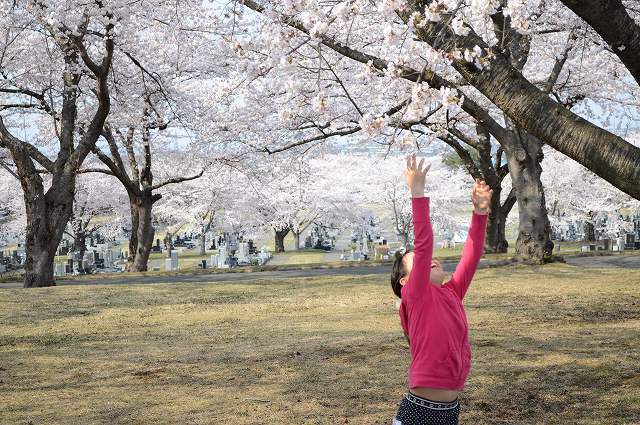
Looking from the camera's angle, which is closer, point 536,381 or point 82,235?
point 536,381

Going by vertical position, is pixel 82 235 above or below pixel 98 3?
below

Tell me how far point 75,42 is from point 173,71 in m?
9.70

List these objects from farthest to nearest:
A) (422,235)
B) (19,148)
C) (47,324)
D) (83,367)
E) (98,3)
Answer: (19,148), (98,3), (47,324), (83,367), (422,235)

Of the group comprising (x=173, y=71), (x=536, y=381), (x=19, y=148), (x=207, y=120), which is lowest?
(x=536, y=381)

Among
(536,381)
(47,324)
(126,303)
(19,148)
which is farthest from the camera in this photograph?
(19,148)

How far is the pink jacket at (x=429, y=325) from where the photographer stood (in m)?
3.36

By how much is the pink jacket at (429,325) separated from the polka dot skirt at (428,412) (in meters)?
0.08

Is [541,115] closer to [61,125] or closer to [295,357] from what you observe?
[295,357]

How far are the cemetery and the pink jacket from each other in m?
0.01

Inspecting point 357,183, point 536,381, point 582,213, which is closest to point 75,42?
point 536,381

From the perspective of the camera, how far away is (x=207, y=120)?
24.3 metres

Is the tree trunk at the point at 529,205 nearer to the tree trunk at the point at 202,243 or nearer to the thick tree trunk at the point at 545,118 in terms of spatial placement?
the thick tree trunk at the point at 545,118

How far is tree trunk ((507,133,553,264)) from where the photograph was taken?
18.1 metres

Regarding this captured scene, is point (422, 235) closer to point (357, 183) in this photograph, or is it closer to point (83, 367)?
point (83, 367)
